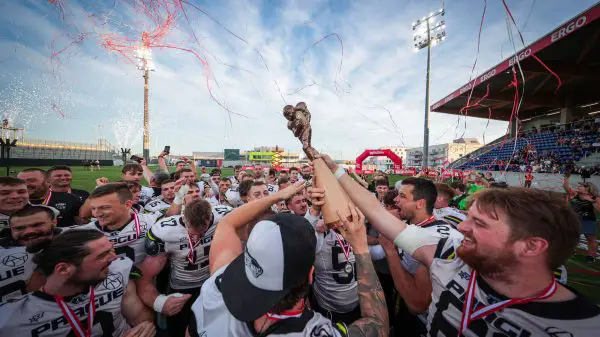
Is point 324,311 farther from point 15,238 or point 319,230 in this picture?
point 15,238

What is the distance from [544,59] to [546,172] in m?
8.41

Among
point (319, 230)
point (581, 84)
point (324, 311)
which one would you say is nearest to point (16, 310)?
point (319, 230)

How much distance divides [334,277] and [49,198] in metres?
5.16

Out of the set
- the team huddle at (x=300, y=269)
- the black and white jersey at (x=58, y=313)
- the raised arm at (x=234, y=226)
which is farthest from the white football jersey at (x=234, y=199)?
the raised arm at (x=234, y=226)

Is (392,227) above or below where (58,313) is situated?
above

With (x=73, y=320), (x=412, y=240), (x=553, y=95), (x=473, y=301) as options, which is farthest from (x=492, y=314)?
(x=553, y=95)

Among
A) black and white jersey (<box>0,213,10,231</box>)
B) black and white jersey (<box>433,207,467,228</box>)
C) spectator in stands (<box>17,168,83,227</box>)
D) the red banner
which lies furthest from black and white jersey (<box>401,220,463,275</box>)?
the red banner

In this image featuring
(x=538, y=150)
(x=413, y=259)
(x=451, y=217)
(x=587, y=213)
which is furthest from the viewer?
(x=538, y=150)

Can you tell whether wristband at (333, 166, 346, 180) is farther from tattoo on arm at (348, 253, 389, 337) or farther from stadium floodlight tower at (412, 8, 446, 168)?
stadium floodlight tower at (412, 8, 446, 168)

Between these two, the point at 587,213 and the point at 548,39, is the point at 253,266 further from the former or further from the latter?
the point at 548,39

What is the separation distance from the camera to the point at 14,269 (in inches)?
87.6

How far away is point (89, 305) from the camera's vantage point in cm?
179

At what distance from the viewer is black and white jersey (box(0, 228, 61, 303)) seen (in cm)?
215

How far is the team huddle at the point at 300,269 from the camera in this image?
1.08 metres
